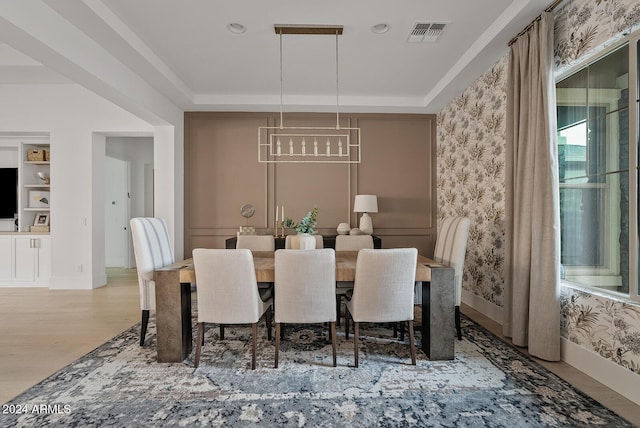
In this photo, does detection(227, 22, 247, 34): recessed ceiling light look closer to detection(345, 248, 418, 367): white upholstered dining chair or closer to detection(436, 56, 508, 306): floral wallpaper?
detection(345, 248, 418, 367): white upholstered dining chair

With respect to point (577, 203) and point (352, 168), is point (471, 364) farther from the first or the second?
point (352, 168)

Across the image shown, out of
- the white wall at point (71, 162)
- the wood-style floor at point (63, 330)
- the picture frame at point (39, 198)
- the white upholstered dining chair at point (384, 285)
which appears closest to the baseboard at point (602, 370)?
the wood-style floor at point (63, 330)

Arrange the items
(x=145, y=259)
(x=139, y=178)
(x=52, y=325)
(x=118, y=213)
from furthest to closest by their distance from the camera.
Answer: (x=139, y=178) → (x=118, y=213) → (x=52, y=325) → (x=145, y=259)

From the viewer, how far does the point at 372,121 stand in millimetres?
5113

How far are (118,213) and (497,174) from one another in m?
6.70

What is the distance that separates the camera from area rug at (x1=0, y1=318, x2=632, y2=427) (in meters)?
1.80

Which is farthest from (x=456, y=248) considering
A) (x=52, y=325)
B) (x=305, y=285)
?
(x=52, y=325)

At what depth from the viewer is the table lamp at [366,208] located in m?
4.67

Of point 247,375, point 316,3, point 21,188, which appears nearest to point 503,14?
point 316,3

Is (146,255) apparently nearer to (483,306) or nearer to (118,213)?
(483,306)

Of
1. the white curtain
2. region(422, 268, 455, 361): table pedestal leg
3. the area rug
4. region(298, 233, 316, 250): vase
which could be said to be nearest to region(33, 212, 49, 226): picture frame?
the area rug

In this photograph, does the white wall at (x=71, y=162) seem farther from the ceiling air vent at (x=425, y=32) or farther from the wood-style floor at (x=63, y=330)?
the ceiling air vent at (x=425, y=32)

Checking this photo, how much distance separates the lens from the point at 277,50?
3.36 meters

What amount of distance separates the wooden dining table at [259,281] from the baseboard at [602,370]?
80 centimetres
